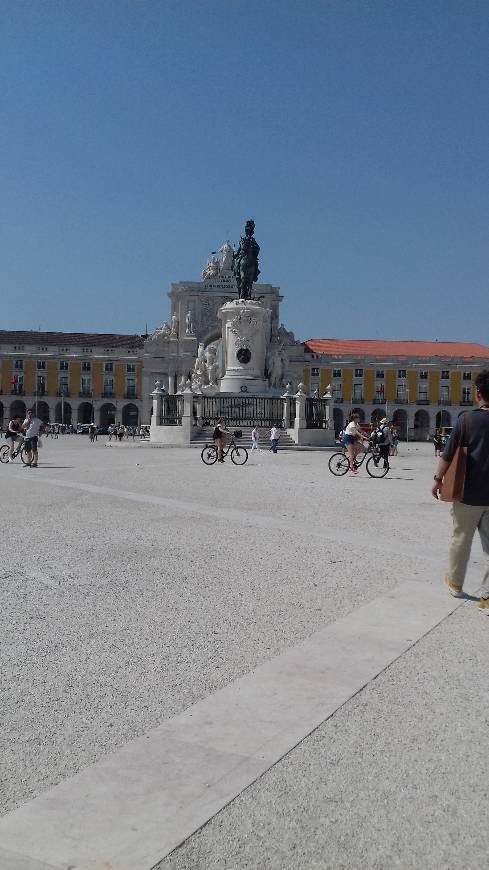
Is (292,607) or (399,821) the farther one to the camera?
(292,607)

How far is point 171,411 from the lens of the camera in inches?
1529

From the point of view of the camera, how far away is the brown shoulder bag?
5844 millimetres

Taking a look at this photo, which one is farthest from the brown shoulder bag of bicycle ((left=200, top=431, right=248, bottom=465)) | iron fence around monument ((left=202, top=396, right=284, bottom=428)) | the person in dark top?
iron fence around monument ((left=202, top=396, right=284, bottom=428))

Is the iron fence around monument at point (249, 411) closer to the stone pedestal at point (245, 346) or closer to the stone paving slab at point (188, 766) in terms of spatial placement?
the stone pedestal at point (245, 346)

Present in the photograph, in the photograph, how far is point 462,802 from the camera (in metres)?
2.83

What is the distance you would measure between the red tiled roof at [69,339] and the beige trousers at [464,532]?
9343 cm

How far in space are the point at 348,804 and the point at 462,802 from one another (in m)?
0.42

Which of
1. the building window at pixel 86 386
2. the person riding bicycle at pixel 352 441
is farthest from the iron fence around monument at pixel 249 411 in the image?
the building window at pixel 86 386

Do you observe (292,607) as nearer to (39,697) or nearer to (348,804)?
(39,697)

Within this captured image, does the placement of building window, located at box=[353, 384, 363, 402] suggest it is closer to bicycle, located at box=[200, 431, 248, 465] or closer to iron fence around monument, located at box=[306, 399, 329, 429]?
iron fence around monument, located at box=[306, 399, 329, 429]

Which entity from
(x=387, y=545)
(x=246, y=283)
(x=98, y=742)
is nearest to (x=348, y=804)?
(x=98, y=742)

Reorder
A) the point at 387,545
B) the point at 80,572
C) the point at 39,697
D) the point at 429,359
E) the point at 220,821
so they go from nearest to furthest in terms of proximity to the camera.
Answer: the point at 220,821
the point at 39,697
the point at 80,572
the point at 387,545
the point at 429,359

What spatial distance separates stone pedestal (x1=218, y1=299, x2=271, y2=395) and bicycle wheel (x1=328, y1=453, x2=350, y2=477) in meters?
20.3

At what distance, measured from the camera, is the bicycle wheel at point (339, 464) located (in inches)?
757
